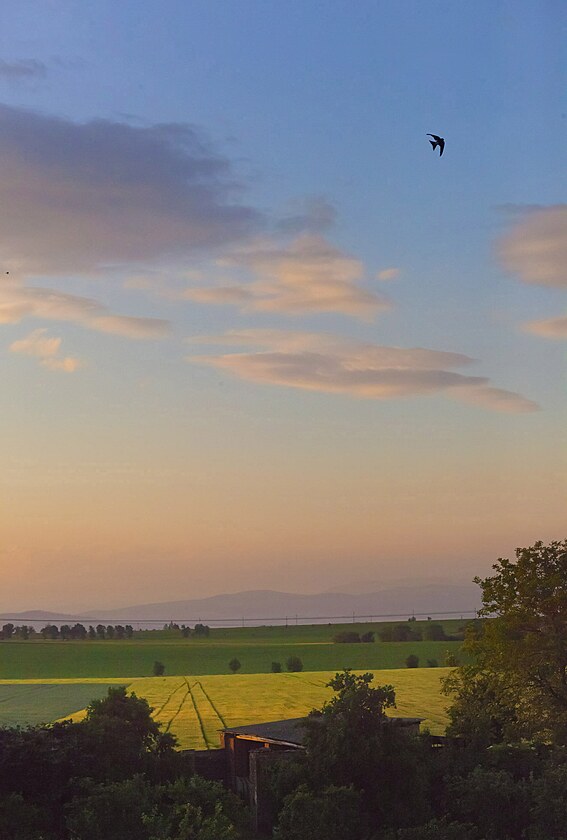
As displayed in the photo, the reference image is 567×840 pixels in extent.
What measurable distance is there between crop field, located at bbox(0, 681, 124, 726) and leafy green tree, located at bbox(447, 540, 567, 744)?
39562mm

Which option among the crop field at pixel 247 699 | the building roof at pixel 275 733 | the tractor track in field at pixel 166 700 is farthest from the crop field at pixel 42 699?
the building roof at pixel 275 733

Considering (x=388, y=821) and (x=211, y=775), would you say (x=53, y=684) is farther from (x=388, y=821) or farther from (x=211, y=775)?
(x=388, y=821)

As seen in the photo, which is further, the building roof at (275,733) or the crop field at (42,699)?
the crop field at (42,699)

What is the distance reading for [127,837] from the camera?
3525 cm

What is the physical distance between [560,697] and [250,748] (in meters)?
15.7

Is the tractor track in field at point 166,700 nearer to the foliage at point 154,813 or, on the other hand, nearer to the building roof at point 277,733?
the building roof at point 277,733

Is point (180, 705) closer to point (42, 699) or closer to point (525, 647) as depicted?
point (42, 699)

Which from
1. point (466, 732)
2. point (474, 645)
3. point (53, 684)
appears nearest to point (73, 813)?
point (466, 732)

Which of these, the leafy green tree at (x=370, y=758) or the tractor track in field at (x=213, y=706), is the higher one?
the leafy green tree at (x=370, y=758)

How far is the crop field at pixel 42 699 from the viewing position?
3573 inches

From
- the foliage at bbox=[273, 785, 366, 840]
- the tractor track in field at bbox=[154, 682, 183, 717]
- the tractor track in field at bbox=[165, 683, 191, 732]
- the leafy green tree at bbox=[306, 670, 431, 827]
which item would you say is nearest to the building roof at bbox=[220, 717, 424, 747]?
the leafy green tree at bbox=[306, 670, 431, 827]

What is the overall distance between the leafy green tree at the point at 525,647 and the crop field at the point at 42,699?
39.6 meters

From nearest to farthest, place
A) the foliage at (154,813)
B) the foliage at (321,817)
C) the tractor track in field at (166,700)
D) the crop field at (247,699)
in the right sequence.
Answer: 1. the foliage at (154,813)
2. the foliage at (321,817)
3. the crop field at (247,699)
4. the tractor track in field at (166,700)

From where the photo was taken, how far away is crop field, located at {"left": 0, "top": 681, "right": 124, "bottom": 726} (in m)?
90.8
